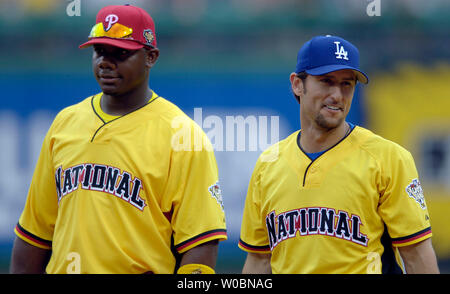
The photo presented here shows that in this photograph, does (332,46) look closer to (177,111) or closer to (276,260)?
(177,111)

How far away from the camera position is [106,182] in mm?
3068

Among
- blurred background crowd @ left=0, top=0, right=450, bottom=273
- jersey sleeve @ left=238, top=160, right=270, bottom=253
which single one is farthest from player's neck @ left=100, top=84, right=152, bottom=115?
blurred background crowd @ left=0, top=0, right=450, bottom=273

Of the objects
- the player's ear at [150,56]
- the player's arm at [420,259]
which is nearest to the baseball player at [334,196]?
the player's arm at [420,259]

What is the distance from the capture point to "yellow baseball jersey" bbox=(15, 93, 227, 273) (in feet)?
9.93

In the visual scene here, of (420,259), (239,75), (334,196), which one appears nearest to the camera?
(420,259)

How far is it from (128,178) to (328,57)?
1073 mm

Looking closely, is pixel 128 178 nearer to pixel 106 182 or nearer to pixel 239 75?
pixel 106 182

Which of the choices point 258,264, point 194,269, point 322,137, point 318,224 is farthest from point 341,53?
point 194,269

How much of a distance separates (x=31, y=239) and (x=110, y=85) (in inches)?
34.3

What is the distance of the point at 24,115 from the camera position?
23.4ft

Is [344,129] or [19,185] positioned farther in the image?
[19,185]

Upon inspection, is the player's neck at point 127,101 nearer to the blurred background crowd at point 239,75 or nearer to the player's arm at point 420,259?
the player's arm at point 420,259
